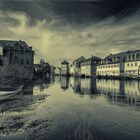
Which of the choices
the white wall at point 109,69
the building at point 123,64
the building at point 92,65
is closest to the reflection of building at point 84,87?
the building at point 123,64

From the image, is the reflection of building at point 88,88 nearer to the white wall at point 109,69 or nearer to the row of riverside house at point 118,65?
the row of riverside house at point 118,65

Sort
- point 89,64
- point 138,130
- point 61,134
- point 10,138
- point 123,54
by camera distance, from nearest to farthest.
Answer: point 10,138, point 61,134, point 138,130, point 123,54, point 89,64

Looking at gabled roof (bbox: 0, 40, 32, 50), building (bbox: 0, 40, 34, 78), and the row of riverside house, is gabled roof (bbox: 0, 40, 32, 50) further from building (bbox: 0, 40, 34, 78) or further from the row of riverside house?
the row of riverside house

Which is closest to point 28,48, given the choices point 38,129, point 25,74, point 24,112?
point 25,74

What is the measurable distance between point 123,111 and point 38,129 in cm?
735

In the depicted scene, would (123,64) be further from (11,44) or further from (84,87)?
(84,87)

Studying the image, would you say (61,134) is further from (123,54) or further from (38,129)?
(123,54)

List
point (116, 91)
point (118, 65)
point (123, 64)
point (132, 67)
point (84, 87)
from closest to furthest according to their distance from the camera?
point (116, 91) → point (84, 87) → point (132, 67) → point (123, 64) → point (118, 65)

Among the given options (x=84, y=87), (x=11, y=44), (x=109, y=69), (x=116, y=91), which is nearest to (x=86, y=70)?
(x=109, y=69)

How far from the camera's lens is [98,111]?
1691 cm

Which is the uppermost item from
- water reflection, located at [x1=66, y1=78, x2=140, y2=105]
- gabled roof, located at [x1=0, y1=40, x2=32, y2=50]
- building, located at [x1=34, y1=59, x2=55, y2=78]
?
gabled roof, located at [x1=0, y1=40, x2=32, y2=50]

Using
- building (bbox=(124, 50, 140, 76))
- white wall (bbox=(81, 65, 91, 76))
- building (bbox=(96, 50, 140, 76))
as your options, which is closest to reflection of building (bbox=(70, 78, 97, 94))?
building (bbox=(124, 50, 140, 76))

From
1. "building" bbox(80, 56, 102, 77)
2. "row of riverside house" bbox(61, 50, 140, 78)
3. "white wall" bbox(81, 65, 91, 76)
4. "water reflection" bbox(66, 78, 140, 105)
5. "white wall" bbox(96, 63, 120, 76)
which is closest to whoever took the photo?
"water reflection" bbox(66, 78, 140, 105)

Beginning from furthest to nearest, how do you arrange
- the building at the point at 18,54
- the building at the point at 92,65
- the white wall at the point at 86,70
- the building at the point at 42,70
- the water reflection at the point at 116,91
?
the white wall at the point at 86,70
the building at the point at 92,65
the building at the point at 42,70
the building at the point at 18,54
the water reflection at the point at 116,91
